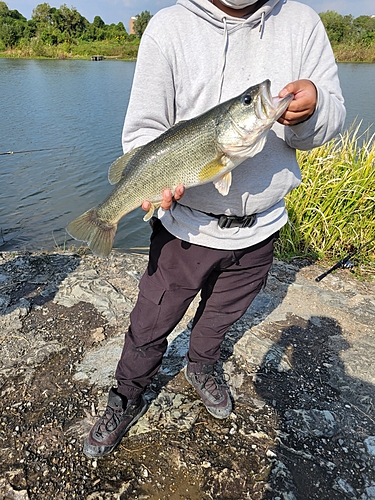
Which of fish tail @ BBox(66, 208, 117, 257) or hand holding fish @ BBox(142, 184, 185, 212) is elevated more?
hand holding fish @ BBox(142, 184, 185, 212)

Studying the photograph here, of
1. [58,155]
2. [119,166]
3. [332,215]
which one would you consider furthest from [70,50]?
[119,166]

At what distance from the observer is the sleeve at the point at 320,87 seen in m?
1.66

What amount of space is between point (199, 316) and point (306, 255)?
105 inches

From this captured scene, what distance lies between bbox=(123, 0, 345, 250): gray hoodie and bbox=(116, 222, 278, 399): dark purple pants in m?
0.14

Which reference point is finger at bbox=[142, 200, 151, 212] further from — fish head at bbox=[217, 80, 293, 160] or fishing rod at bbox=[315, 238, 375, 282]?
fishing rod at bbox=[315, 238, 375, 282]

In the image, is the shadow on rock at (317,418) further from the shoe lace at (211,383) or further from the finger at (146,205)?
the finger at (146,205)

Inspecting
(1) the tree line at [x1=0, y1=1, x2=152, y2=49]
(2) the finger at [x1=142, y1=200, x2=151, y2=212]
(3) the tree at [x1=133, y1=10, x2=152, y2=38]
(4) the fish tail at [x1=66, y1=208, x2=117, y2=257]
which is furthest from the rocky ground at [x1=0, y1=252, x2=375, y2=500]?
(3) the tree at [x1=133, y1=10, x2=152, y2=38]

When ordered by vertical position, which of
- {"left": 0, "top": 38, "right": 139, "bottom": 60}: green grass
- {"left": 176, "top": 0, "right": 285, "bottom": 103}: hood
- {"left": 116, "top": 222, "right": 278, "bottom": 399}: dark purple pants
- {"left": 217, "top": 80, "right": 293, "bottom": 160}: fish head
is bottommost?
{"left": 116, "top": 222, "right": 278, "bottom": 399}: dark purple pants

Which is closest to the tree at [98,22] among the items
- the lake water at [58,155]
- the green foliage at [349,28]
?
the green foliage at [349,28]

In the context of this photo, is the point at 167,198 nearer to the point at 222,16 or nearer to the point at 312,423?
the point at 222,16

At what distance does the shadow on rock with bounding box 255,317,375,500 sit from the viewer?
2082 mm

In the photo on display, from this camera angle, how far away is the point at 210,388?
2506mm

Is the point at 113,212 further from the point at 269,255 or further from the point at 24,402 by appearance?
the point at 24,402

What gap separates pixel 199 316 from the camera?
96.4 inches
